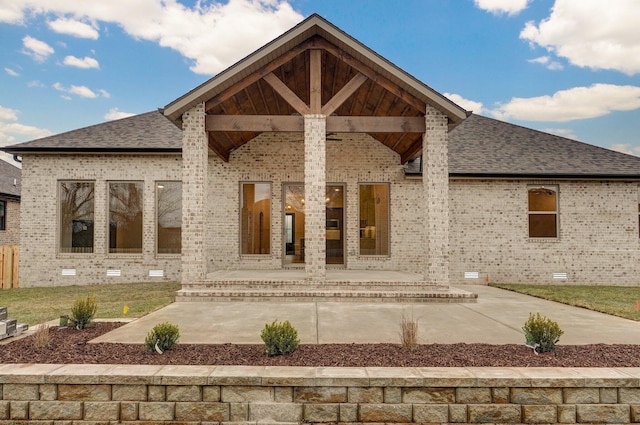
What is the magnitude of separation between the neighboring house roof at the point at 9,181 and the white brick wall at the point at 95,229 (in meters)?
6.30

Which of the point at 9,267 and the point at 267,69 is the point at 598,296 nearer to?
the point at 267,69

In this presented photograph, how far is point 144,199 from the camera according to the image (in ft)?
39.6

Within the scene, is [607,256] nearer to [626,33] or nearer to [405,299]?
[405,299]

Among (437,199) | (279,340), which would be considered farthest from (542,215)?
(279,340)

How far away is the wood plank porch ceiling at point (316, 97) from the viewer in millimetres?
8352

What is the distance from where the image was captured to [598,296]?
9.41 meters

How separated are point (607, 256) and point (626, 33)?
43.8 ft

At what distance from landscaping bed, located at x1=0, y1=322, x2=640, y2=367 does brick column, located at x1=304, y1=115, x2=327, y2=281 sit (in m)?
3.83

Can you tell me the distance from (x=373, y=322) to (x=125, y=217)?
31.0 feet

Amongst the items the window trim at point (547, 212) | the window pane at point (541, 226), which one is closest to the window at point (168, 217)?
the window trim at point (547, 212)

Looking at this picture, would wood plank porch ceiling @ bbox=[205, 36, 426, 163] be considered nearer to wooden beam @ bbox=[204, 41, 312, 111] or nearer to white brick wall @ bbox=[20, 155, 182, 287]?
wooden beam @ bbox=[204, 41, 312, 111]

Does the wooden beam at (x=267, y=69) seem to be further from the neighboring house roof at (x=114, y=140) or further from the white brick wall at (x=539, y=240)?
the white brick wall at (x=539, y=240)

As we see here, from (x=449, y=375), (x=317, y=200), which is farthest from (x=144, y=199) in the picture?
(x=449, y=375)

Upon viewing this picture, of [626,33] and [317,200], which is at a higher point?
[626,33]
